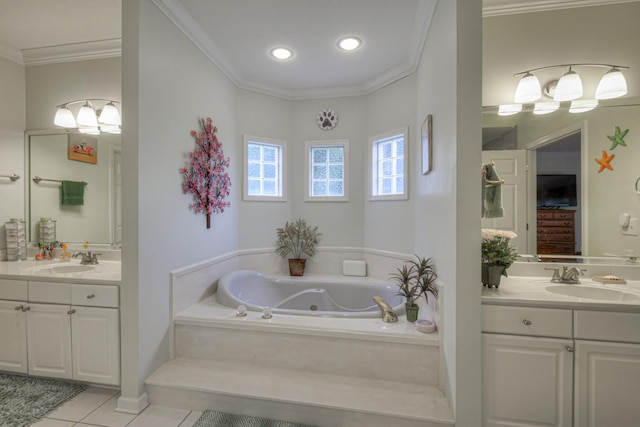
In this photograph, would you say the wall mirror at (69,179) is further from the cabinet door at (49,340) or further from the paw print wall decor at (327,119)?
the paw print wall decor at (327,119)

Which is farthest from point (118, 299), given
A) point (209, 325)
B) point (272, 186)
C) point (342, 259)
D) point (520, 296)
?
point (520, 296)

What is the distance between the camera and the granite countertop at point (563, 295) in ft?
4.93

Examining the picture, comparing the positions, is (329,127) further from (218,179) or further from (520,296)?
(520,296)

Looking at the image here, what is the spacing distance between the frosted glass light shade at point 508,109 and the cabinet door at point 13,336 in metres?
3.75

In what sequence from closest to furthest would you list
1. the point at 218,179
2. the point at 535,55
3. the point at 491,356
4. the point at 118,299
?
the point at 491,356
the point at 118,299
the point at 535,55
the point at 218,179

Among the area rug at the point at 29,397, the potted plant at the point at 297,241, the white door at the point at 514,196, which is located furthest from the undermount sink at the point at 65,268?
the white door at the point at 514,196

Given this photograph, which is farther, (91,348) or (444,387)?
(91,348)

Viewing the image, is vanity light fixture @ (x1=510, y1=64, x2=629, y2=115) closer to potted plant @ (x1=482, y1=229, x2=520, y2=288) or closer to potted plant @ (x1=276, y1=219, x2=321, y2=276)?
potted plant @ (x1=482, y1=229, x2=520, y2=288)

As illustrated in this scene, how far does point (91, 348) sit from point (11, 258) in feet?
4.82

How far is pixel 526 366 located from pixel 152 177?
2.52 metres

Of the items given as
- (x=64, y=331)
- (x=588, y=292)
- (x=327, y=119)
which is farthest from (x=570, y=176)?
(x=64, y=331)

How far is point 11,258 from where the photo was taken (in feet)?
8.64

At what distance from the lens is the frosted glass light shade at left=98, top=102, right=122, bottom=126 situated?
8.60ft

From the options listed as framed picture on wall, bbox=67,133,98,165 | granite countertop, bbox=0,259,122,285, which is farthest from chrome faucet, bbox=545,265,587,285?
framed picture on wall, bbox=67,133,98,165
